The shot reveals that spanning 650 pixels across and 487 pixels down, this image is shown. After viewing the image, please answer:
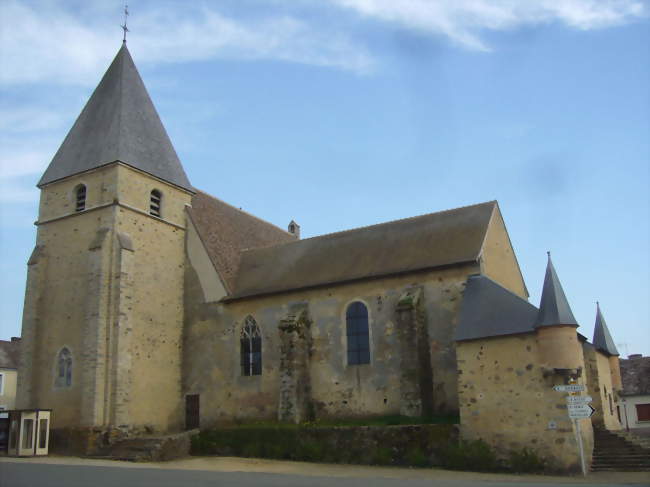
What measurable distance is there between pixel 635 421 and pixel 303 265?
27044mm

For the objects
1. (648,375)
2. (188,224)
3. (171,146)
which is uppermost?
(171,146)

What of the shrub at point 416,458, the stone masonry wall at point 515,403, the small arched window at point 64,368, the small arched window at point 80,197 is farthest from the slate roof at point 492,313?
the small arched window at point 80,197

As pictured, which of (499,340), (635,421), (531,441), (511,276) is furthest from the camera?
(635,421)

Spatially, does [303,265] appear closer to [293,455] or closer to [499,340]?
[293,455]

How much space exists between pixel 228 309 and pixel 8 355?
993 inches

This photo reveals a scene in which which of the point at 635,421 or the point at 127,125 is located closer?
the point at 127,125

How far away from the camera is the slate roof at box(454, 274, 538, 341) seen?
62.2ft

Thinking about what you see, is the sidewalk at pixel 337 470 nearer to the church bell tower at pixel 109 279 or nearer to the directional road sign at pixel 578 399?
the directional road sign at pixel 578 399

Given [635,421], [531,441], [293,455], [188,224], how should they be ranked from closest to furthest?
[531,441] < [293,455] < [188,224] < [635,421]

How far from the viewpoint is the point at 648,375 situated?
4178 cm

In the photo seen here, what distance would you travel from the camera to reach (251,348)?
25.6 meters

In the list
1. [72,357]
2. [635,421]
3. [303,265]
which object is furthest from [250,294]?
[635,421]

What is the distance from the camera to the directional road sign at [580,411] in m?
16.5

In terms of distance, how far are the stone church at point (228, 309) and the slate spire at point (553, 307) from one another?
12cm
